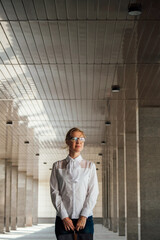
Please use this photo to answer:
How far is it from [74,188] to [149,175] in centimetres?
1632

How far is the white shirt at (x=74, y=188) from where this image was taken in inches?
175

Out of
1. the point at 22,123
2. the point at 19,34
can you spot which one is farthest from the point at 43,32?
the point at 22,123

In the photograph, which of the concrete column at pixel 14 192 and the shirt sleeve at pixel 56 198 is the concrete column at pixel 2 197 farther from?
the shirt sleeve at pixel 56 198

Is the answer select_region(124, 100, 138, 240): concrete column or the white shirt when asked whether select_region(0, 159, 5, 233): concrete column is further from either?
the white shirt

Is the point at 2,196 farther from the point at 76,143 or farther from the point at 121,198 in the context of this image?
the point at 76,143

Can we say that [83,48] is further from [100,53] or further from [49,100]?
[49,100]

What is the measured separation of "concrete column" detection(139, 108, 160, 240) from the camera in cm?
1990

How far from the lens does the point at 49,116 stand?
25.9m

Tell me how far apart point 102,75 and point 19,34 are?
4882 mm

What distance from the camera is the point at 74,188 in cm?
445

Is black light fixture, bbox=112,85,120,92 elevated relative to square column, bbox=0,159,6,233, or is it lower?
elevated

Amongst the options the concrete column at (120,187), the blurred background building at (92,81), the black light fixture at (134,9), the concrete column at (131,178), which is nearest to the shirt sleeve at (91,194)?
the blurred background building at (92,81)

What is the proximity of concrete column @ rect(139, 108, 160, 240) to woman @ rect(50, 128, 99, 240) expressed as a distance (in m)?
16.0

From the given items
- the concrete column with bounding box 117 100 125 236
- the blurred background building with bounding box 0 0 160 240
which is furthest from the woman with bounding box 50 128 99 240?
the concrete column with bounding box 117 100 125 236
